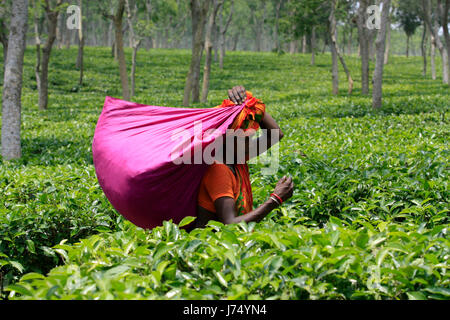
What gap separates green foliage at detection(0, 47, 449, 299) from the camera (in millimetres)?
2150

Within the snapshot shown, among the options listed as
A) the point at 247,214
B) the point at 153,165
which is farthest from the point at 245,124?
the point at 153,165

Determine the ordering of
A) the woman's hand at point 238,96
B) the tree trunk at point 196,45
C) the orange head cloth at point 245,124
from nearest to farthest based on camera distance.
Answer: the orange head cloth at point 245,124, the woman's hand at point 238,96, the tree trunk at point 196,45

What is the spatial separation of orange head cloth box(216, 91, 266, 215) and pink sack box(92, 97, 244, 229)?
5cm

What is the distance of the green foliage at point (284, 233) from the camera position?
2150 mm

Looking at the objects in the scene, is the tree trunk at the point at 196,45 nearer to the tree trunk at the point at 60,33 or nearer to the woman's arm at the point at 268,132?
the woman's arm at the point at 268,132

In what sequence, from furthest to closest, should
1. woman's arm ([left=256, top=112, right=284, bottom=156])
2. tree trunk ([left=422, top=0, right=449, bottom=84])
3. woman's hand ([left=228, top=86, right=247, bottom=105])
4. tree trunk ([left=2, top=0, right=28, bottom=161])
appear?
1. tree trunk ([left=422, top=0, right=449, bottom=84])
2. tree trunk ([left=2, top=0, right=28, bottom=161])
3. woman's arm ([left=256, top=112, right=284, bottom=156])
4. woman's hand ([left=228, top=86, right=247, bottom=105])

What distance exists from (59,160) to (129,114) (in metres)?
4.72

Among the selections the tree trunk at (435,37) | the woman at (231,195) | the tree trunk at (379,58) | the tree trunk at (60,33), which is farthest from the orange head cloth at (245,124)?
the tree trunk at (60,33)

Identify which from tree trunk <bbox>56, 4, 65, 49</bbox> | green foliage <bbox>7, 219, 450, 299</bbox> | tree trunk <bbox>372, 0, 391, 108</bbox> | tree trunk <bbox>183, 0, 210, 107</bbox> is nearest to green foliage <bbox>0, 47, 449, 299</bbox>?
green foliage <bbox>7, 219, 450, 299</bbox>

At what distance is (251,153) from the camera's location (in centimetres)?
333

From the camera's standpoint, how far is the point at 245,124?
317 cm

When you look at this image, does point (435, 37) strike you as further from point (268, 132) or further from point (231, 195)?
point (231, 195)

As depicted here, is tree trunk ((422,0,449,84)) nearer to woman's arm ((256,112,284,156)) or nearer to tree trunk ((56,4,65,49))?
woman's arm ((256,112,284,156))
